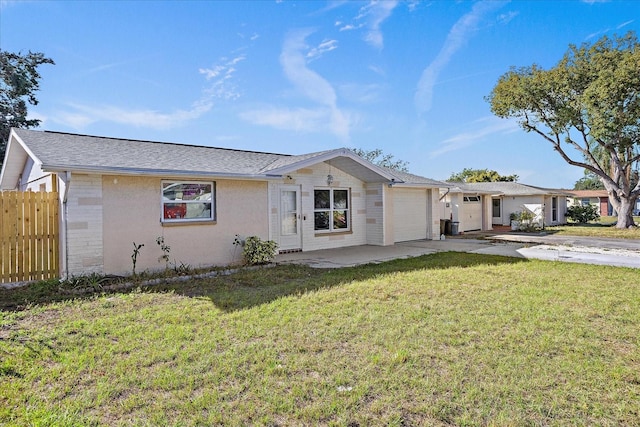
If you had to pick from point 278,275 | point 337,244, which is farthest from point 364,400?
point 337,244

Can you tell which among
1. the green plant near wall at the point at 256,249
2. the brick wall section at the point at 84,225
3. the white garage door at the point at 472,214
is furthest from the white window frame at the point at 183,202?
the white garage door at the point at 472,214

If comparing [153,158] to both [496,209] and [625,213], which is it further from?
[625,213]

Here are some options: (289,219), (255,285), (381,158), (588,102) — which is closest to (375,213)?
(289,219)

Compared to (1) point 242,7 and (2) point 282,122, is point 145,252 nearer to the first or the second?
(1) point 242,7

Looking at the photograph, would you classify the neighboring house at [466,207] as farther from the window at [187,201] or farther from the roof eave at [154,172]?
the window at [187,201]

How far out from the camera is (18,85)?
69.3 ft

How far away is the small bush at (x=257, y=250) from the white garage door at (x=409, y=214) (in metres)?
7.30

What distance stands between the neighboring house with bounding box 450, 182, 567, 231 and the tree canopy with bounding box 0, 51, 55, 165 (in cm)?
2807

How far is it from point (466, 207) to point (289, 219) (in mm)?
14224

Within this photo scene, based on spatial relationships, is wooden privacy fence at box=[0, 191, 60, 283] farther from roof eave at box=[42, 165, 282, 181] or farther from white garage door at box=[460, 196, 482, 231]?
white garage door at box=[460, 196, 482, 231]

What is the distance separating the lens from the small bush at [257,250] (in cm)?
1054

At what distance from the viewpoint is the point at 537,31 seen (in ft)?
52.9

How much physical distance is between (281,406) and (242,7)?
12.7 m

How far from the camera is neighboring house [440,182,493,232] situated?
21.6 meters
